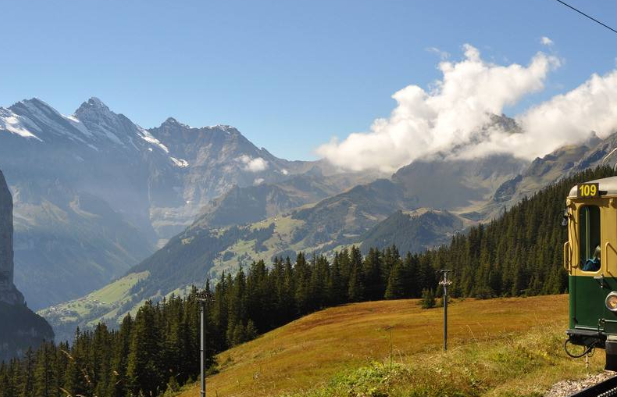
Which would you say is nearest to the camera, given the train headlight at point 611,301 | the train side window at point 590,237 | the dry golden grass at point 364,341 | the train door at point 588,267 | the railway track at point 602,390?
the railway track at point 602,390

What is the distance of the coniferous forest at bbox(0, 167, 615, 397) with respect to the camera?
84.0 metres

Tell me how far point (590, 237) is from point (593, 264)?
0.80 meters

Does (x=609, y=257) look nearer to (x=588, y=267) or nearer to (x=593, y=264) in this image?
(x=593, y=264)

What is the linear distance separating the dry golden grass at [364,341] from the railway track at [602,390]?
165 centimetres

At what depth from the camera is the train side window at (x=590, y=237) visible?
1577 centimetres

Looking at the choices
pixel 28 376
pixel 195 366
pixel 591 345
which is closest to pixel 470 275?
pixel 195 366

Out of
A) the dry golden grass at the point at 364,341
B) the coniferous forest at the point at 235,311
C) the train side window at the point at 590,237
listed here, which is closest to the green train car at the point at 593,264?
the train side window at the point at 590,237

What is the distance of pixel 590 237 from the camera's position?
15945 millimetres

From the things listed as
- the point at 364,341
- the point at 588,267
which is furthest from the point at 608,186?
the point at 364,341

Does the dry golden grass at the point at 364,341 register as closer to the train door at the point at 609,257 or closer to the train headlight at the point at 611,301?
the train door at the point at 609,257

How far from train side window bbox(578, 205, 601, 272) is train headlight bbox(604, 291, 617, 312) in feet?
2.78

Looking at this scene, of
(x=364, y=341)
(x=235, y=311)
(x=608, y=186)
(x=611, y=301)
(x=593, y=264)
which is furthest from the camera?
(x=235, y=311)

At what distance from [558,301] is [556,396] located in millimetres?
73913

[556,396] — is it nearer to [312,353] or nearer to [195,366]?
[312,353]
